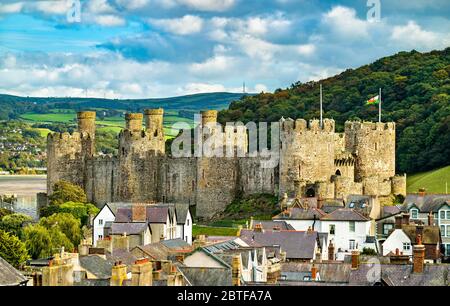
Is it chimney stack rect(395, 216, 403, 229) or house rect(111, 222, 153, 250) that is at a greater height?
chimney stack rect(395, 216, 403, 229)

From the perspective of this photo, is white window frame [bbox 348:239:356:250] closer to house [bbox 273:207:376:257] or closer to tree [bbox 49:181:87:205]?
house [bbox 273:207:376:257]

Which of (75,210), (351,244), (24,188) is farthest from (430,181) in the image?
(24,188)

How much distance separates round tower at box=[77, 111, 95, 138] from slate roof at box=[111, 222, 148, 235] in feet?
66.7

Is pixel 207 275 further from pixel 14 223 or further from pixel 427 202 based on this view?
pixel 14 223

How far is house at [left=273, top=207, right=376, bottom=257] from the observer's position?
116 feet

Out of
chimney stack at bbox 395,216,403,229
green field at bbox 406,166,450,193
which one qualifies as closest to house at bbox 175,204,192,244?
chimney stack at bbox 395,216,403,229

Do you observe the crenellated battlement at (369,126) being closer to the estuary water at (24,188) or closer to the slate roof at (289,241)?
the slate roof at (289,241)

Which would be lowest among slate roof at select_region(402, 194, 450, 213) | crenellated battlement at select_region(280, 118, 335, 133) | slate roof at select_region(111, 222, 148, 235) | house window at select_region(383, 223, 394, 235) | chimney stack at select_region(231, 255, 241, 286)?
house window at select_region(383, 223, 394, 235)

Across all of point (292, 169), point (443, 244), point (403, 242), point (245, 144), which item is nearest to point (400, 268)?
point (403, 242)

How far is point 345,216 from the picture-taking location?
36.9 metres

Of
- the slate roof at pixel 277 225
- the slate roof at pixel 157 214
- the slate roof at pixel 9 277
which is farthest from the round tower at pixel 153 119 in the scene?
the slate roof at pixel 9 277

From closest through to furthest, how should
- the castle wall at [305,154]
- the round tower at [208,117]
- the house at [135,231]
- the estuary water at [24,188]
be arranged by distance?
the house at [135,231], the castle wall at [305,154], the round tower at [208,117], the estuary water at [24,188]

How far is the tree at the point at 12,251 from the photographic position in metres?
32.2

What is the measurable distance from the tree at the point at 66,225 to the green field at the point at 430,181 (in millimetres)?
16382
